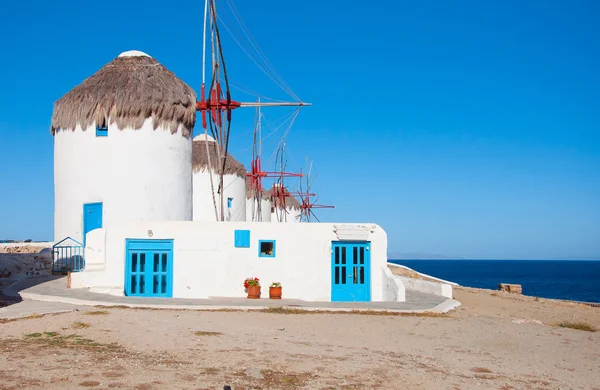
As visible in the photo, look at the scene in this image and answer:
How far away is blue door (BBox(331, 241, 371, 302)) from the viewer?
19219 mm

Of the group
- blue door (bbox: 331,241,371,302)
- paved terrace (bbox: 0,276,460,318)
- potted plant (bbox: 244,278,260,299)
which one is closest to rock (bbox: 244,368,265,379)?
paved terrace (bbox: 0,276,460,318)

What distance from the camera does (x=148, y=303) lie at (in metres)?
15.9

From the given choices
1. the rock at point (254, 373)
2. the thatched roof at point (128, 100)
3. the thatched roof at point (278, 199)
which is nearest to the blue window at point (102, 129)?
the thatched roof at point (128, 100)

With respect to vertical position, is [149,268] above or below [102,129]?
below

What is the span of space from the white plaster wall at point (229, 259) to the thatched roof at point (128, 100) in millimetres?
5061

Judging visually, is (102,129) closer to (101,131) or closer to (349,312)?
(101,131)

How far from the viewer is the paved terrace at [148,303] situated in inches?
588

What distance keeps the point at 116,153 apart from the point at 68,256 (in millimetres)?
4014

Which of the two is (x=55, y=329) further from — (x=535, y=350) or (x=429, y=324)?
(x=535, y=350)

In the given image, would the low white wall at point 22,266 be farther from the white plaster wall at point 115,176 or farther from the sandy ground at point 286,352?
the sandy ground at point 286,352

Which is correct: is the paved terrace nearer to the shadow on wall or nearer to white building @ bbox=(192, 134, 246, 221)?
the shadow on wall

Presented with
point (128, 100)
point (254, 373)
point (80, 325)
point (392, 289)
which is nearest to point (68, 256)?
point (128, 100)

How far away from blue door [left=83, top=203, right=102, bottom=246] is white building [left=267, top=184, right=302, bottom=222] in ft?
99.9

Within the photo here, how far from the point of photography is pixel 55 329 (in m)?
11.4
